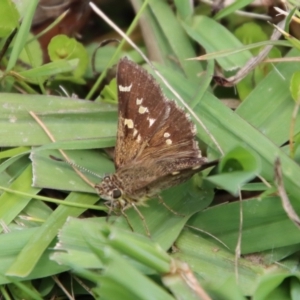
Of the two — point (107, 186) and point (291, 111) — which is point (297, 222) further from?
point (107, 186)

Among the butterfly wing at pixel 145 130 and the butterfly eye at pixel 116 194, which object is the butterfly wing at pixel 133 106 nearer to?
the butterfly wing at pixel 145 130

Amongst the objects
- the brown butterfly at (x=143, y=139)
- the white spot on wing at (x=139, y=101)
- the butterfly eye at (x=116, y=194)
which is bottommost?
the butterfly eye at (x=116, y=194)

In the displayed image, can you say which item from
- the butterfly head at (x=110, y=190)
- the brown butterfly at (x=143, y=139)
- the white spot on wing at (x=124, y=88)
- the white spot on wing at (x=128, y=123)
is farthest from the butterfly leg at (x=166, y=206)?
the white spot on wing at (x=124, y=88)

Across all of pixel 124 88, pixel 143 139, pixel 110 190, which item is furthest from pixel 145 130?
pixel 110 190

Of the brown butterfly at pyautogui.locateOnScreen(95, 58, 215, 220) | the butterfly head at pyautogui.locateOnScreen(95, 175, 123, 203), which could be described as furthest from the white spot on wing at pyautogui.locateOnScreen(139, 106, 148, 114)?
Result: the butterfly head at pyautogui.locateOnScreen(95, 175, 123, 203)

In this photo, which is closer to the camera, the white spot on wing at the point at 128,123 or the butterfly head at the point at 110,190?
the butterfly head at the point at 110,190

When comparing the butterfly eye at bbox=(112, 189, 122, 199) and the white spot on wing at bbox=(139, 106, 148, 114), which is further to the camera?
the white spot on wing at bbox=(139, 106, 148, 114)

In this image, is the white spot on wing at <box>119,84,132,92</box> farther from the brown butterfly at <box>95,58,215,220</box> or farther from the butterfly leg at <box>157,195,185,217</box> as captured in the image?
the butterfly leg at <box>157,195,185,217</box>

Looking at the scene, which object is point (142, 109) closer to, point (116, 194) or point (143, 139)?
point (143, 139)
